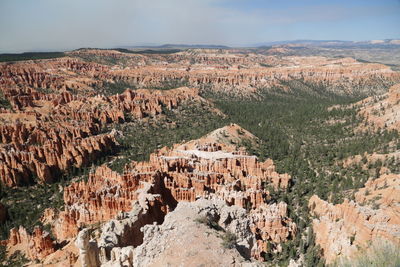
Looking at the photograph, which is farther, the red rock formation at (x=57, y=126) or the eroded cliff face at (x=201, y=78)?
the eroded cliff face at (x=201, y=78)

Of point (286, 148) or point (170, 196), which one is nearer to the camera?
point (170, 196)

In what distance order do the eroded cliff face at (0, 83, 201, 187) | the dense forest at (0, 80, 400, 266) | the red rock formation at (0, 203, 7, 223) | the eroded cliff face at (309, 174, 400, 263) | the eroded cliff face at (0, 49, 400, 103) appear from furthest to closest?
1. the eroded cliff face at (0, 49, 400, 103)
2. the eroded cliff face at (0, 83, 201, 187)
3. the red rock formation at (0, 203, 7, 223)
4. the dense forest at (0, 80, 400, 266)
5. the eroded cliff face at (309, 174, 400, 263)

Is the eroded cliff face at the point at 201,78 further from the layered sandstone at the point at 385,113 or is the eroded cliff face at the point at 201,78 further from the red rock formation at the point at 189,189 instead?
the red rock formation at the point at 189,189

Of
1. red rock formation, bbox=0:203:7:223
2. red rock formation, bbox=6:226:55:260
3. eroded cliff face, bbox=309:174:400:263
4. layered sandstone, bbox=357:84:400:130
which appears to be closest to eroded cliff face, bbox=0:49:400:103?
layered sandstone, bbox=357:84:400:130

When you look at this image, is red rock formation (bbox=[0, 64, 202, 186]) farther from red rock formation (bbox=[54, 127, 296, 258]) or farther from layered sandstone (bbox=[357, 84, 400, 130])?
layered sandstone (bbox=[357, 84, 400, 130])

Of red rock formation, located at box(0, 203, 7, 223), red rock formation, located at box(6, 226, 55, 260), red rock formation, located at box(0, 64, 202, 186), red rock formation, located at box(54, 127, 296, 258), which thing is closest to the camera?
red rock formation, located at box(6, 226, 55, 260)

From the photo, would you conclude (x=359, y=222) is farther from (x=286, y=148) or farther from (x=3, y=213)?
(x=3, y=213)

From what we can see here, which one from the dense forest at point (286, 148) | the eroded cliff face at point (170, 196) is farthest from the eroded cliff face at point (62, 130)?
the eroded cliff face at point (170, 196)

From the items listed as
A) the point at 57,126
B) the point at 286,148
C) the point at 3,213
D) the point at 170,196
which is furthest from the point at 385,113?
the point at 3,213
